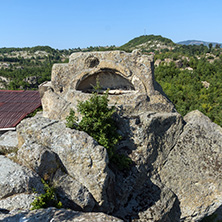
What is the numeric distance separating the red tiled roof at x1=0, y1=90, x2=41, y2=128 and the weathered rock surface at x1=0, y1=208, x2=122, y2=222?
9.68 meters

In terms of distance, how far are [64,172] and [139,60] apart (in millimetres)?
6971

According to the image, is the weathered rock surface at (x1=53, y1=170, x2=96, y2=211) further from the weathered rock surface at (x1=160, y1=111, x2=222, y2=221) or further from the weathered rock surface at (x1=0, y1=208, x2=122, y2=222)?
the weathered rock surface at (x1=160, y1=111, x2=222, y2=221)

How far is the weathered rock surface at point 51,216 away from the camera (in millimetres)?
5466

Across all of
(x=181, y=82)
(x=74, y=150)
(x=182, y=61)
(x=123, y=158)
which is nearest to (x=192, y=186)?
(x=123, y=158)

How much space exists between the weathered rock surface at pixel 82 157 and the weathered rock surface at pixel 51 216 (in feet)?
5.63

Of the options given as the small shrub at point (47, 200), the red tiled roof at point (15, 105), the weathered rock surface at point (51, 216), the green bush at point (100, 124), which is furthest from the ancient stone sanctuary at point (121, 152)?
the red tiled roof at point (15, 105)

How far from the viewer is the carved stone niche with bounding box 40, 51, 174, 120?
1117cm

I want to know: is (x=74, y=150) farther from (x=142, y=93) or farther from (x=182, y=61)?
(x=182, y=61)

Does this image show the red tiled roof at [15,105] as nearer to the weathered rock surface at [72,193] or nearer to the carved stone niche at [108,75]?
the carved stone niche at [108,75]

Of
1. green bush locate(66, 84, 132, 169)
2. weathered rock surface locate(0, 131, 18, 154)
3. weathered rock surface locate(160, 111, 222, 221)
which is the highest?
green bush locate(66, 84, 132, 169)

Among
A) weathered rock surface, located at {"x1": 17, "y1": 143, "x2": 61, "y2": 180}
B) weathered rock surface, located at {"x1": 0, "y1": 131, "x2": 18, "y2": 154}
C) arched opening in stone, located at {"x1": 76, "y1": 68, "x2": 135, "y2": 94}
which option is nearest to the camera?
weathered rock surface, located at {"x1": 17, "y1": 143, "x2": 61, "y2": 180}

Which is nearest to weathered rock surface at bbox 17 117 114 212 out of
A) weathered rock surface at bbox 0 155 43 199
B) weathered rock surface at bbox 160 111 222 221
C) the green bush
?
the green bush

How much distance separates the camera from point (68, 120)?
893 cm

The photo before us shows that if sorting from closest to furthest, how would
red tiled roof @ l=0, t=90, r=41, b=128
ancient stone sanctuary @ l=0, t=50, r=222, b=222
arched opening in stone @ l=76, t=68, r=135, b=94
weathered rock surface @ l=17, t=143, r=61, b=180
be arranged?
1. ancient stone sanctuary @ l=0, t=50, r=222, b=222
2. weathered rock surface @ l=17, t=143, r=61, b=180
3. arched opening in stone @ l=76, t=68, r=135, b=94
4. red tiled roof @ l=0, t=90, r=41, b=128
